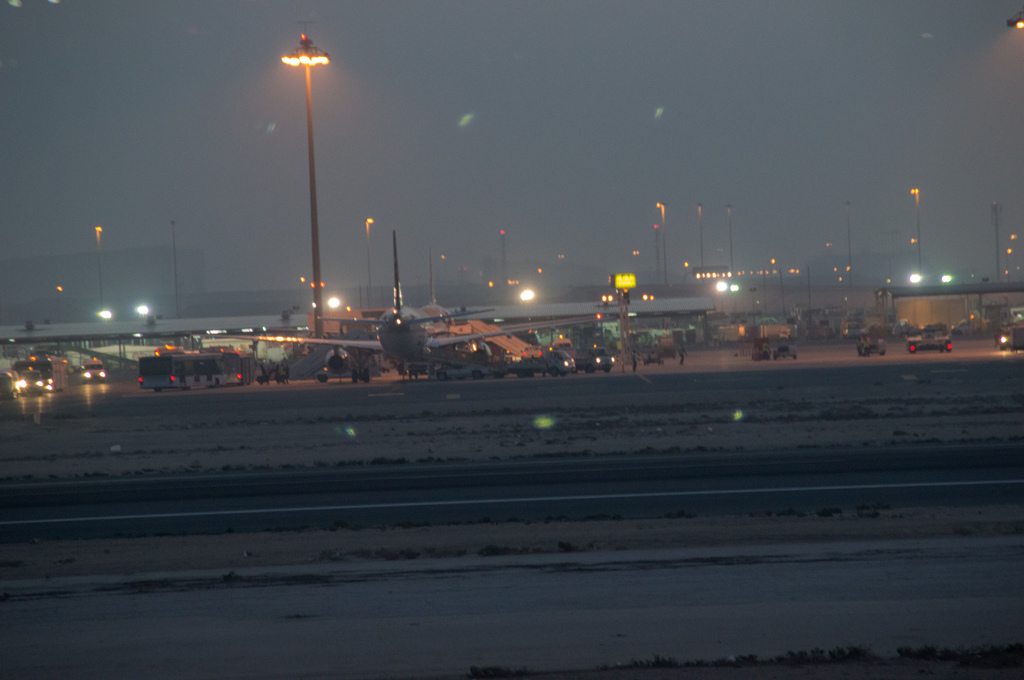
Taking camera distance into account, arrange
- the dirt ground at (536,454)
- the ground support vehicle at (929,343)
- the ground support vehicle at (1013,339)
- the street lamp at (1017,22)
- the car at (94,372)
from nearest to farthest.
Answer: the dirt ground at (536,454) < the street lamp at (1017,22) < the ground support vehicle at (1013,339) < the ground support vehicle at (929,343) < the car at (94,372)

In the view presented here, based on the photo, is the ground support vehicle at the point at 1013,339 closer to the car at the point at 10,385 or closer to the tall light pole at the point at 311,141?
the tall light pole at the point at 311,141

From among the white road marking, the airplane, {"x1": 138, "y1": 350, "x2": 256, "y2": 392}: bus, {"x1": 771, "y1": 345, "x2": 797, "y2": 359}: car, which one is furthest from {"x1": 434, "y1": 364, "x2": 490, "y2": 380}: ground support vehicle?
the white road marking

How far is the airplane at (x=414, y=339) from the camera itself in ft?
142

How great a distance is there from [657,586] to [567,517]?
13.1 ft

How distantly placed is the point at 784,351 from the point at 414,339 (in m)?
30.6

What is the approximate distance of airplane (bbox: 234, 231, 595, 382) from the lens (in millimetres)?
43406

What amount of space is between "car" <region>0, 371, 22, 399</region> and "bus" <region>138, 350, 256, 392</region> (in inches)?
292

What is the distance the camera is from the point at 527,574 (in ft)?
30.5

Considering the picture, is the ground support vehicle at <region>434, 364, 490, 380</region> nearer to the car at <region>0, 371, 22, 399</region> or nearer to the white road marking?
the car at <region>0, 371, 22, 399</region>

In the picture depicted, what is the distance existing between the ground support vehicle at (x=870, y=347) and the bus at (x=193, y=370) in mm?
44604

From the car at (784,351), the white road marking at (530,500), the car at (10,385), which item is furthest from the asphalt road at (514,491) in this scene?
the car at (784,351)

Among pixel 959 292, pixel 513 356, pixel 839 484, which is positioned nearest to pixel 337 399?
pixel 513 356

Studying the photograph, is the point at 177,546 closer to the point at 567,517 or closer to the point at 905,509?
the point at 567,517

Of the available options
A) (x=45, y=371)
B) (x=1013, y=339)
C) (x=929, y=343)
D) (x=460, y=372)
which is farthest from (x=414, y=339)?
(x=1013, y=339)
